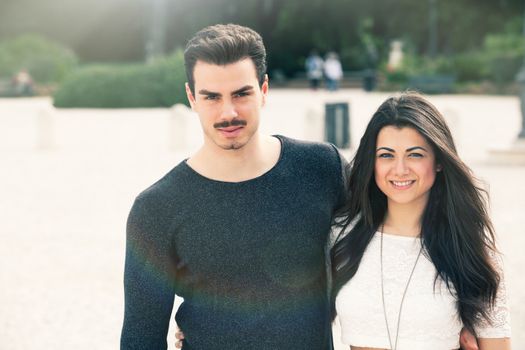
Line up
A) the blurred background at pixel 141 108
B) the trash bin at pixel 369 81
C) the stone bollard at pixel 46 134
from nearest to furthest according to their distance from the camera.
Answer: the blurred background at pixel 141 108
the stone bollard at pixel 46 134
the trash bin at pixel 369 81

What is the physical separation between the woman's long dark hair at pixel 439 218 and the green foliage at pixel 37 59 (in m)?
35.5

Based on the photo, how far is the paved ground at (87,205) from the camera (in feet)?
20.0

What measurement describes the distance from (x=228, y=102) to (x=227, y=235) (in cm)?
44

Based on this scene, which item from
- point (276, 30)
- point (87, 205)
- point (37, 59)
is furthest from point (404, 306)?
point (276, 30)

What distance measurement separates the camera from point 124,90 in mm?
27938

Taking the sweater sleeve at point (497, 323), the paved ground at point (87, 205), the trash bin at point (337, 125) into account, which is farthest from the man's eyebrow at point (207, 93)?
the trash bin at point (337, 125)

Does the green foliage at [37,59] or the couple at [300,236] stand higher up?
the couple at [300,236]

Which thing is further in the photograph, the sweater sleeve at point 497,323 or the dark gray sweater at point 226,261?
the sweater sleeve at point 497,323

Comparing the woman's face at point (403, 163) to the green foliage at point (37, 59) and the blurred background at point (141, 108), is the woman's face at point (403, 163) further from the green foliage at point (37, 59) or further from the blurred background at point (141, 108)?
the green foliage at point (37, 59)

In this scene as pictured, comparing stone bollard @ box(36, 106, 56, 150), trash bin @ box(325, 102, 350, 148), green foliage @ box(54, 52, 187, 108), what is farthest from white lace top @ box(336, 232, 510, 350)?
green foliage @ box(54, 52, 187, 108)

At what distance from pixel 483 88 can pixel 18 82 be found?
18845 mm

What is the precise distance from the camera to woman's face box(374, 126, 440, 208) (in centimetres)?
302

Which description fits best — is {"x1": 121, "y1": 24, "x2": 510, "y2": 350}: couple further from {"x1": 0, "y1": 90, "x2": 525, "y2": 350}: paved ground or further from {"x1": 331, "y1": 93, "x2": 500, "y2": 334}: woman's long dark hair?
{"x1": 0, "y1": 90, "x2": 525, "y2": 350}: paved ground

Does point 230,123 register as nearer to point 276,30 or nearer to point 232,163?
point 232,163
